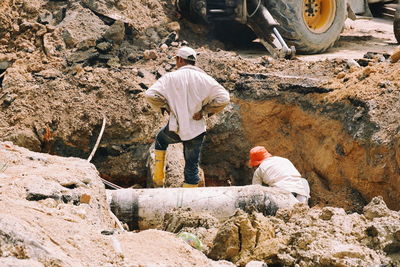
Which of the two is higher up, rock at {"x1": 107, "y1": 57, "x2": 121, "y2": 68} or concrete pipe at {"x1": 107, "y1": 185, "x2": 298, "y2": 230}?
rock at {"x1": 107, "y1": 57, "x2": 121, "y2": 68}

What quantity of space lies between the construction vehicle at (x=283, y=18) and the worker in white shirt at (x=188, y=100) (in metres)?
3.15

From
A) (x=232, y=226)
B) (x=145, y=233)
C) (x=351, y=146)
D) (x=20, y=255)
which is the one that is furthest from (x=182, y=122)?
(x=20, y=255)

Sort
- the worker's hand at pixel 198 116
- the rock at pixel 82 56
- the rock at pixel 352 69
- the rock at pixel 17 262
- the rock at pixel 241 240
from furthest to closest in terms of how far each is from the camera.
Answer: the rock at pixel 82 56 → the rock at pixel 352 69 → the worker's hand at pixel 198 116 → the rock at pixel 241 240 → the rock at pixel 17 262

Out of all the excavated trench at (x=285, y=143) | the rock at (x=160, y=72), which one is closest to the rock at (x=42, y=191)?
the excavated trench at (x=285, y=143)

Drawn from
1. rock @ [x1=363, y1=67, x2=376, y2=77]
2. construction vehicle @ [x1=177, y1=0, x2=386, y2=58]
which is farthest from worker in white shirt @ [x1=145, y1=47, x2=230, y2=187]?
construction vehicle @ [x1=177, y1=0, x2=386, y2=58]

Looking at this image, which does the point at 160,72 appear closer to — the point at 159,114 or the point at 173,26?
the point at 159,114

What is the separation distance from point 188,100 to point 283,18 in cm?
413

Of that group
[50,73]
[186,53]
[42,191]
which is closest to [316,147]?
[186,53]

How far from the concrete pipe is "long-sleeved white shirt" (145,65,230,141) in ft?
3.33

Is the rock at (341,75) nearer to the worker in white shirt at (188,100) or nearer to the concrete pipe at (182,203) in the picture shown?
the worker in white shirt at (188,100)

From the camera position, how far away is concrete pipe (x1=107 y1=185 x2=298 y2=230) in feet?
20.5

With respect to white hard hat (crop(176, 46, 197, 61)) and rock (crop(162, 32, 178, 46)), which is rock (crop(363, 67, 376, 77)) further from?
rock (crop(162, 32, 178, 46))

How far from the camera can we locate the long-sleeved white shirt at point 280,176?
22.9 feet

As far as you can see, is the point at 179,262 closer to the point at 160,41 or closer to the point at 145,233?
the point at 145,233
